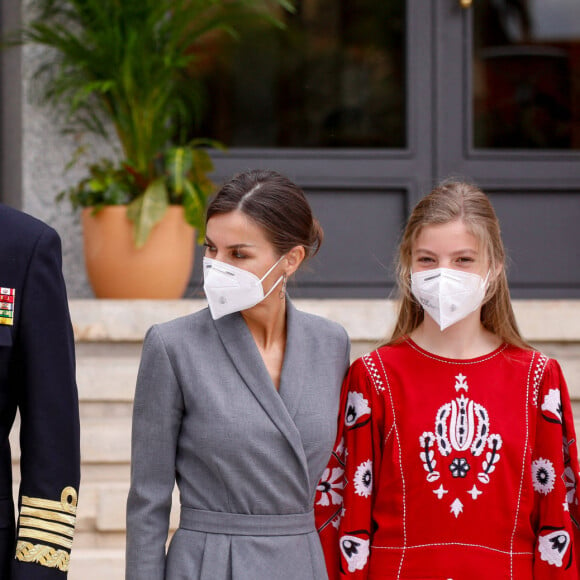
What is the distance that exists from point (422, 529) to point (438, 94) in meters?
2.87

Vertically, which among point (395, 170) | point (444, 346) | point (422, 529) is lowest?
point (422, 529)

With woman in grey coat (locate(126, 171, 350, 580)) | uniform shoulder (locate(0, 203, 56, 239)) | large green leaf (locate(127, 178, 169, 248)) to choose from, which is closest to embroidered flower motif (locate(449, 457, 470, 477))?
woman in grey coat (locate(126, 171, 350, 580))

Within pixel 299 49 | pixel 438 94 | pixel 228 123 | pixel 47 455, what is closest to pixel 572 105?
pixel 438 94

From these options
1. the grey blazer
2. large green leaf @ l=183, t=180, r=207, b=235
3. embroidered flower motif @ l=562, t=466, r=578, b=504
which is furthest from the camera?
large green leaf @ l=183, t=180, r=207, b=235

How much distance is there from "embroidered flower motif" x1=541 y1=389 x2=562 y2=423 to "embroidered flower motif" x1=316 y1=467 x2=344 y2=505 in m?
0.47

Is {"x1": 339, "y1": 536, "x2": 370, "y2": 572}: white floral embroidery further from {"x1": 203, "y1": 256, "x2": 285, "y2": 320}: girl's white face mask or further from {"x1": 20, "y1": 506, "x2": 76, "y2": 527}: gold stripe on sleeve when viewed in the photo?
{"x1": 20, "y1": 506, "x2": 76, "y2": 527}: gold stripe on sleeve

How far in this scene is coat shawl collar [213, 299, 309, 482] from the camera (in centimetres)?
216

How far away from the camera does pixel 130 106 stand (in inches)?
170

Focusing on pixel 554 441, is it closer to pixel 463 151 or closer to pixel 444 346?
pixel 444 346

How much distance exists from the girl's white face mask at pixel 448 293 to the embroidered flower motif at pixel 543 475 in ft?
1.19

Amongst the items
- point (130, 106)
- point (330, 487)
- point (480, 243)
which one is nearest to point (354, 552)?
point (330, 487)

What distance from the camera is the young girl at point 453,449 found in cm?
227

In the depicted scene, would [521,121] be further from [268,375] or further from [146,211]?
[268,375]

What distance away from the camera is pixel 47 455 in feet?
6.02
